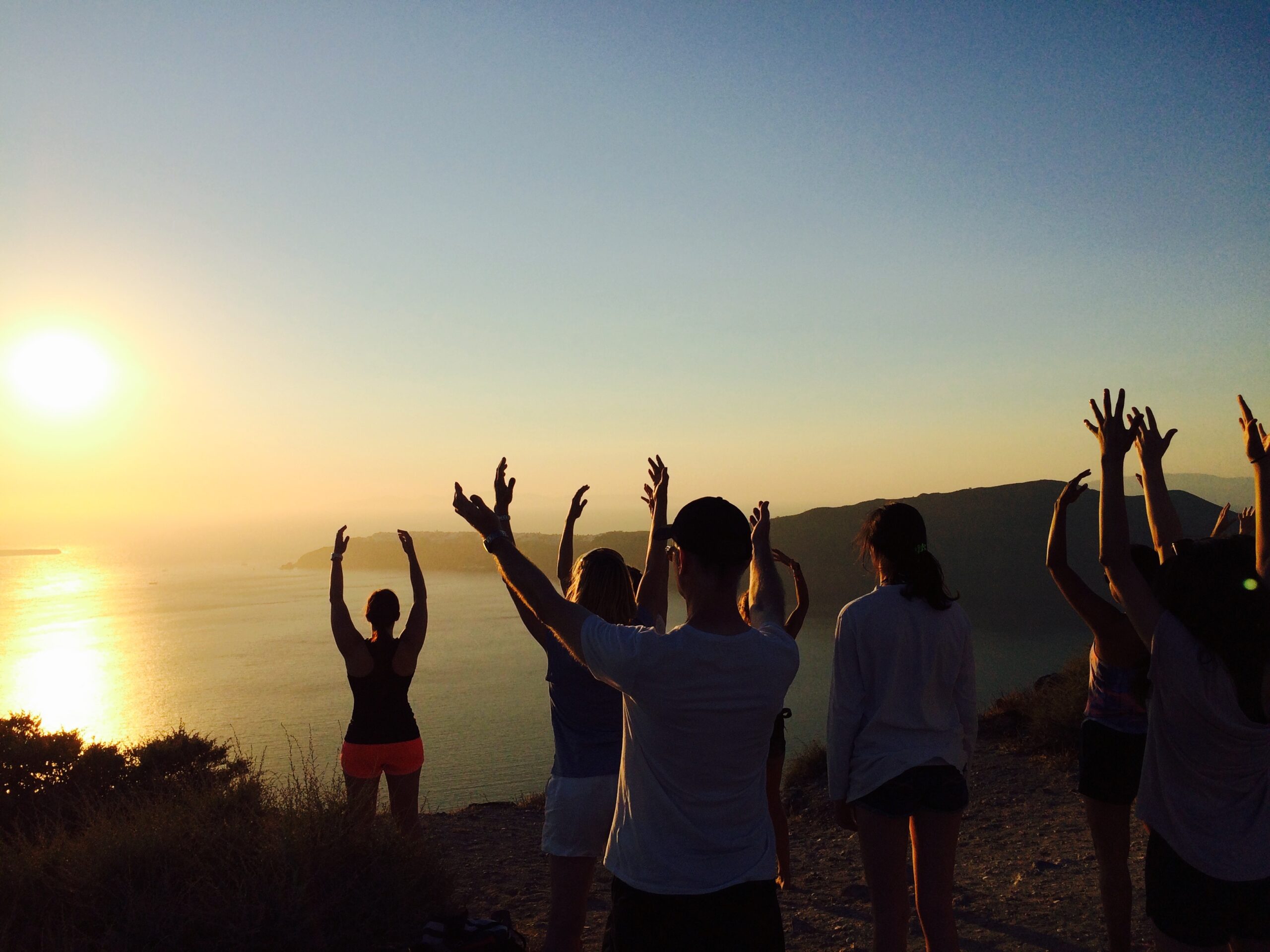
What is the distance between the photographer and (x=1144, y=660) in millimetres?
2580

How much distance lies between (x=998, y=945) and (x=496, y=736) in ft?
52.4

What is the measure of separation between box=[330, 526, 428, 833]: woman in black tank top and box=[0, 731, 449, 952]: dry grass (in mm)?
269

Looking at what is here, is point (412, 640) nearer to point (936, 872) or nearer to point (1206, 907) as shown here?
point (936, 872)

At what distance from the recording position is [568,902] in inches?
97.6

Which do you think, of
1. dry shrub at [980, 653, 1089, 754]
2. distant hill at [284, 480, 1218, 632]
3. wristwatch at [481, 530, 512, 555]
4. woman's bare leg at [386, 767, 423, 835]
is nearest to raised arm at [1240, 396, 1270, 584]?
wristwatch at [481, 530, 512, 555]

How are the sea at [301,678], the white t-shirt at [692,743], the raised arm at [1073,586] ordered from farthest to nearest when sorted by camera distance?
1. the sea at [301,678]
2. the raised arm at [1073,586]
3. the white t-shirt at [692,743]

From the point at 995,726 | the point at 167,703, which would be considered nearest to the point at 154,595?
the point at 167,703

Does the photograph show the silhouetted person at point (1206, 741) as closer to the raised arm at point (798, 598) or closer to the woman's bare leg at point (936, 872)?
the woman's bare leg at point (936, 872)

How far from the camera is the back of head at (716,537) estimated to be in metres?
1.68

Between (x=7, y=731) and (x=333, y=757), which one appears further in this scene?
(x=333, y=757)

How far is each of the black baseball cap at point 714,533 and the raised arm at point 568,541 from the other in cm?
166

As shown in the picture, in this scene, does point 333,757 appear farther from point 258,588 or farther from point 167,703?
point 258,588

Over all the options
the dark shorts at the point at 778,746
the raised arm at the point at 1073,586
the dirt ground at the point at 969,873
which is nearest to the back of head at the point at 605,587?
the raised arm at the point at 1073,586

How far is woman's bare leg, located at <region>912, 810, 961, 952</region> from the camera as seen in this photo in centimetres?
245
